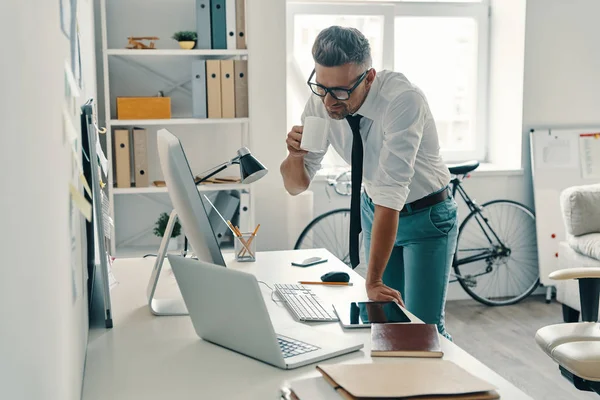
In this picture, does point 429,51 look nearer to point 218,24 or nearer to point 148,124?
point 218,24

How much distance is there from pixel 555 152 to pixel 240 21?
213cm

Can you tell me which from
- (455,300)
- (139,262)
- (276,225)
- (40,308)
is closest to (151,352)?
(40,308)

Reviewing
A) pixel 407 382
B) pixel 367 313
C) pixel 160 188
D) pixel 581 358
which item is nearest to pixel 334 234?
pixel 160 188

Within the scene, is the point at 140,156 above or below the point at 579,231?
above

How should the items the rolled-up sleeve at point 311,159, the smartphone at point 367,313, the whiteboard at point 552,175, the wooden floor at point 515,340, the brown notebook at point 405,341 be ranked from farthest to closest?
the whiteboard at point 552,175 → the wooden floor at point 515,340 → the rolled-up sleeve at point 311,159 → the smartphone at point 367,313 → the brown notebook at point 405,341

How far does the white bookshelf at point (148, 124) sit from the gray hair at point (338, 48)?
1.87 m

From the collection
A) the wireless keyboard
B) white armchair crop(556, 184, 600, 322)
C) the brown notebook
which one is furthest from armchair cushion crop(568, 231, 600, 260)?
the brown notebook

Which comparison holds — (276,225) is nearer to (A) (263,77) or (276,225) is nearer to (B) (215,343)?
(A) (263,77)

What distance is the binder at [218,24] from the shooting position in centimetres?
370

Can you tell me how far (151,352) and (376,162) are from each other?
99 centimetres

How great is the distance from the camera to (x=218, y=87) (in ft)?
12.3

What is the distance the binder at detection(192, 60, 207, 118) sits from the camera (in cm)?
372

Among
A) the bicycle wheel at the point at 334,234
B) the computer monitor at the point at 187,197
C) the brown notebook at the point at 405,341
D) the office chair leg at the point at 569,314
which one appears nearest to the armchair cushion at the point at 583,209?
the office chair leg at the point at 569,314

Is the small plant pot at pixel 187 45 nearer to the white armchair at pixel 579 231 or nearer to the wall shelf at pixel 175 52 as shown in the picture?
the wall shelf at pixel 175 52
